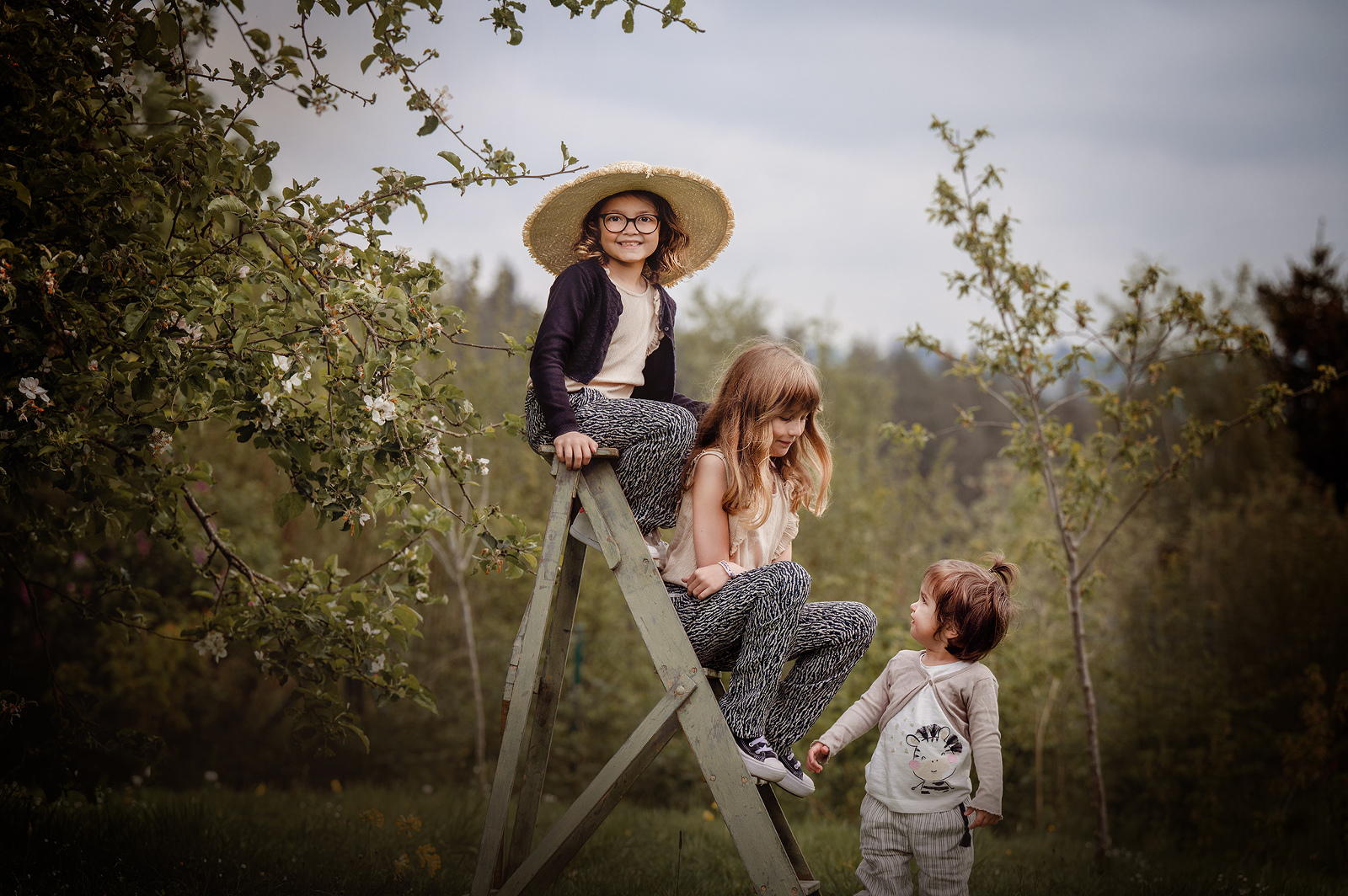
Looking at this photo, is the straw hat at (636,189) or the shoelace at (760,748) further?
the straw hat at (636,189)

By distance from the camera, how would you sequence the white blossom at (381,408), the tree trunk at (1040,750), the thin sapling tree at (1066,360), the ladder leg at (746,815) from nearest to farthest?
the ladder leg at (746,815) < the white blossom at (381,408) < the thin sapling tree at (1066,360) < the tree trunk at (1040,750)

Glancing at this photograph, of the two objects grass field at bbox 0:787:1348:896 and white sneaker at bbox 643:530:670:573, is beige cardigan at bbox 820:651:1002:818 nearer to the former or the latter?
white sneaker at bbox 643:530:670:573

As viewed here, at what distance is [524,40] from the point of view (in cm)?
296

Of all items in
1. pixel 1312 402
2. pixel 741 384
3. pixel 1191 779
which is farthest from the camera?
pixel 1312 402

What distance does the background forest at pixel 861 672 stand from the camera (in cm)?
630

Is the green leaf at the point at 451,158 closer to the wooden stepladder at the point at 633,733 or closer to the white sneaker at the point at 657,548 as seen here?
the wooden stepladder at the point at 633,733

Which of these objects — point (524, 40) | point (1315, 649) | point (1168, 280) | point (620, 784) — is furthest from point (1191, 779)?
point (1168, 280)

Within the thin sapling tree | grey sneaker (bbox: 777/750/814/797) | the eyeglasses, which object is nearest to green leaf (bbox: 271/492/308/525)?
the eyeglasses

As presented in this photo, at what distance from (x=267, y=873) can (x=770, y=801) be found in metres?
2.09

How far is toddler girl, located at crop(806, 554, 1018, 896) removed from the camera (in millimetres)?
2500

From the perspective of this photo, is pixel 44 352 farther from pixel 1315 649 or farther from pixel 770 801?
pixel 1315 649

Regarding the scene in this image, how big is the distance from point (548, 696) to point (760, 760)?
0.85 meters

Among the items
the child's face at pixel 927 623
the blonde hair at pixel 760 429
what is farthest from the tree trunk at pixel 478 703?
the child's face at pixel 927 623

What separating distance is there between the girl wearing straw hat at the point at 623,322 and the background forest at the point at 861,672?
2.80 m
